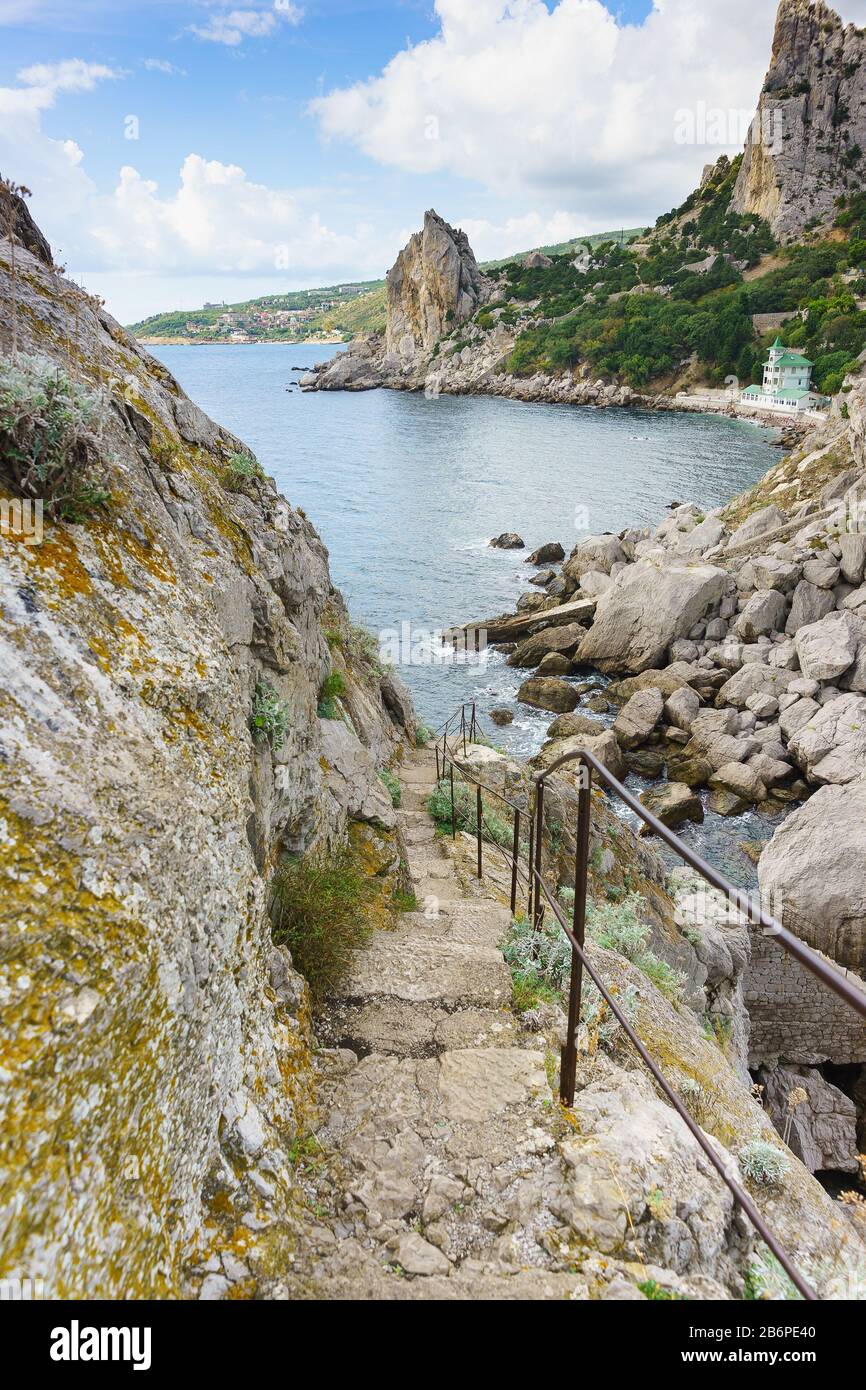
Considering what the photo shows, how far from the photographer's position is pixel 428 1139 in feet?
11.1

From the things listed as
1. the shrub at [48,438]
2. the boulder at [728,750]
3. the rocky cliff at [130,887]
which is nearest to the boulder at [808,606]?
the boulder at [728,750]

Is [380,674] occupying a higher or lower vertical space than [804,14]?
lower

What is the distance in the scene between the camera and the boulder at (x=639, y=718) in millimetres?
20938

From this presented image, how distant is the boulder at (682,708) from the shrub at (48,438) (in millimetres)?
19836

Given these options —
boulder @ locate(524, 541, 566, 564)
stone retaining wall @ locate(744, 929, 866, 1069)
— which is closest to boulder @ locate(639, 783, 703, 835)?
stone retaining wall @ locate(744, 929, 866, 1069)

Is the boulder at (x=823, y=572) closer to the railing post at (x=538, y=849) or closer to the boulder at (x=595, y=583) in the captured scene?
the boulder at (x=595, y=583)

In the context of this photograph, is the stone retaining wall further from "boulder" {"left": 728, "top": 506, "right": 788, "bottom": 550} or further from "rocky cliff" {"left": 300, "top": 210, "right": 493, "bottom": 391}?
"rocky cliff" {"left": 300, "top": 210, "right": 493, "bottom": 391}

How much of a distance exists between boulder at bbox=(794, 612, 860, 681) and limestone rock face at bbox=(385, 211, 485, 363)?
4578 inches

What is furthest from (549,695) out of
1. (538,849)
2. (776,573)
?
(538,849)

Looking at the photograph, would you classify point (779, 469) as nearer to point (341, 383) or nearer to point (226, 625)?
point (226, 625)

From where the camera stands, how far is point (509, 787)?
1155 cm

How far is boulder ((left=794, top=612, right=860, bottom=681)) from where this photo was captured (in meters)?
20.6
